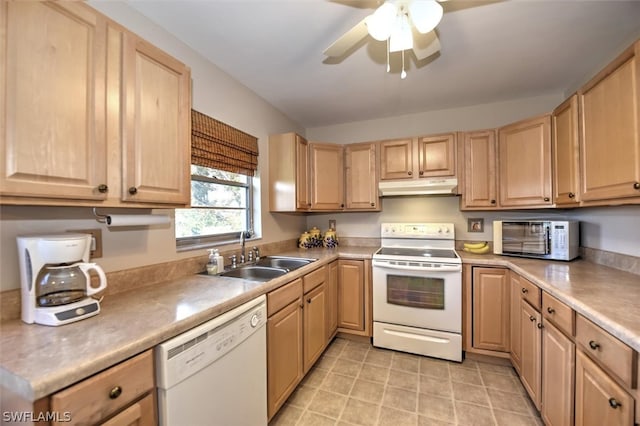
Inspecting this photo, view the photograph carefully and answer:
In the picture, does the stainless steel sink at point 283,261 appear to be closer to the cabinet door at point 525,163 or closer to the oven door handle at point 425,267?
the oven door handle at point 425,267

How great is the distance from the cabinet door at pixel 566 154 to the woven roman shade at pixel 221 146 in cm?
247

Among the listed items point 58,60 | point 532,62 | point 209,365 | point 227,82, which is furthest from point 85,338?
point 532,62

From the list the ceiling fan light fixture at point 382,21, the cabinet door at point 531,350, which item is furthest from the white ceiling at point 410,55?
the cabinet door at point 531,350

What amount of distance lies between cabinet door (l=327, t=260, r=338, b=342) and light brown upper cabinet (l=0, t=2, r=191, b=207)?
5.24 ft

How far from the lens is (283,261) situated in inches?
93.6

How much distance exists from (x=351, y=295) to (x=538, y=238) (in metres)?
1.72

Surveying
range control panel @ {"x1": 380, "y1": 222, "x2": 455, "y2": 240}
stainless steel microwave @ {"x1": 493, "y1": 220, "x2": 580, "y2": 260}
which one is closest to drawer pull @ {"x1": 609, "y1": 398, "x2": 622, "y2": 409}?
stainless steel microwave @ {"x1": 493, "y1": 220, "x2": 580, "y2": 260}

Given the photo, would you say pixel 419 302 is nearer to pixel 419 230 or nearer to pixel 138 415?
pixel 419 230

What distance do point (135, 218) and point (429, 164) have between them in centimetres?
260

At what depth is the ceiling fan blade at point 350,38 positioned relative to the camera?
51.5 inches

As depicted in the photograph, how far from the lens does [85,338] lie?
84 centimetres

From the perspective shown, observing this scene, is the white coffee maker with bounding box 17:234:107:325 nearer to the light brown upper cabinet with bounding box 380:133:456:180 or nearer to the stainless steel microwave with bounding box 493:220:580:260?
the light brown upper cabinet with bounding box 380:133:456:180

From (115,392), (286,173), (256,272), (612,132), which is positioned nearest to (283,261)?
(256,272)

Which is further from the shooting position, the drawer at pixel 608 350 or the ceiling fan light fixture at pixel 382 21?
the ceiling fan light fixture at pixel 382 21
